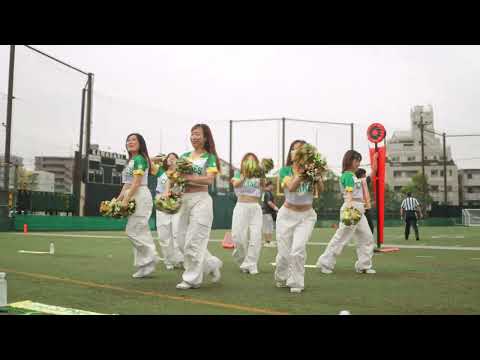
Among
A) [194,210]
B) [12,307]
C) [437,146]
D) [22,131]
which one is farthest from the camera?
[437,146]

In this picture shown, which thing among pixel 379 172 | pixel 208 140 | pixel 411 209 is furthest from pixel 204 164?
pixel 411 209

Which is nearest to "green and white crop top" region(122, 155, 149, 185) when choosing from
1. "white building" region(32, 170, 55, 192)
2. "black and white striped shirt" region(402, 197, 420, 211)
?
"black and white striped shirt" region(402, 197, 420, 211)

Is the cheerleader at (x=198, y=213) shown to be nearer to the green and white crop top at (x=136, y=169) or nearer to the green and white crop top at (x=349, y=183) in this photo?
the green and white crop top at (x=136, y=169)

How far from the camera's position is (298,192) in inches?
230

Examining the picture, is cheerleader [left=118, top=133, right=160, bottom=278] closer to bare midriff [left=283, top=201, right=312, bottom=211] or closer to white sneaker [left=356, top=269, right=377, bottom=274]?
bare midriff [left=283, top=201, right=312, bottom=211]

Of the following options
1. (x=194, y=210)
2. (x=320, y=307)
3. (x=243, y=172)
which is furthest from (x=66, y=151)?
(x=320, y=307)

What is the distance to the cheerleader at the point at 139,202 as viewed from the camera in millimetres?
6707

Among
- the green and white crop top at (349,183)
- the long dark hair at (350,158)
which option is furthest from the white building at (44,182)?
the long dark hair at (350,158)

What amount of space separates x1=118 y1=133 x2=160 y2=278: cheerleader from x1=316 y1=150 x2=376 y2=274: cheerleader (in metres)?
2.80

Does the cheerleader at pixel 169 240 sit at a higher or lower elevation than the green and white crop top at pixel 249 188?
lower

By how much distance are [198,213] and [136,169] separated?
1.42 meters
